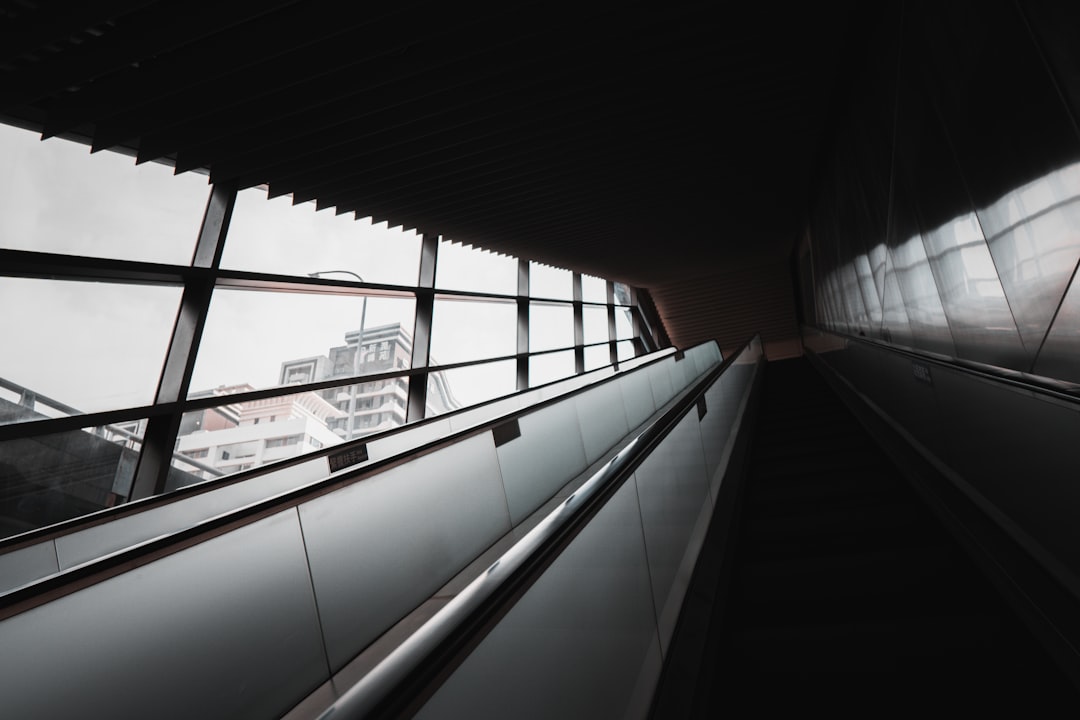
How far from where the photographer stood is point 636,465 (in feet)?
6.17

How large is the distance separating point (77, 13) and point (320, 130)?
193 centimetres

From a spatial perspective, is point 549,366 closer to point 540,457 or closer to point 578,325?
point 578,325

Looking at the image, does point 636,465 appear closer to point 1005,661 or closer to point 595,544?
point 595,544

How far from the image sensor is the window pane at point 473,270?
29.9 feet

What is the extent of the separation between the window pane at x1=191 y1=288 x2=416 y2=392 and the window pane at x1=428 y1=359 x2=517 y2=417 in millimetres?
668

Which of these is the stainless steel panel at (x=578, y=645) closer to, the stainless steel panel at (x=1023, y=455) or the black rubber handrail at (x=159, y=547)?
the black rubber handrail at (x=159, y=547)

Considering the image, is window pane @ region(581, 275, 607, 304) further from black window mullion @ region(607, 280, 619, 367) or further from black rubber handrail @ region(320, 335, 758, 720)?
black rubber handrail @ region(320, 335, 758, 720)

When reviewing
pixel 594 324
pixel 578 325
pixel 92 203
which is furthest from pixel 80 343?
pixel 594 324

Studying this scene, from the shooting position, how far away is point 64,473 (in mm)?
4398

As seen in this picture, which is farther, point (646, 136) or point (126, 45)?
point (646, 136)

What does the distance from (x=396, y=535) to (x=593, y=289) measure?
12431mm

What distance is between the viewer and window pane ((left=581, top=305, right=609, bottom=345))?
13.9 m

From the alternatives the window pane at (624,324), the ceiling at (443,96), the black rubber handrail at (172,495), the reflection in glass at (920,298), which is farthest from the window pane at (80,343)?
the window pane at (624,324)

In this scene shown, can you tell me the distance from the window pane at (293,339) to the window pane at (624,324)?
8.98 meters
